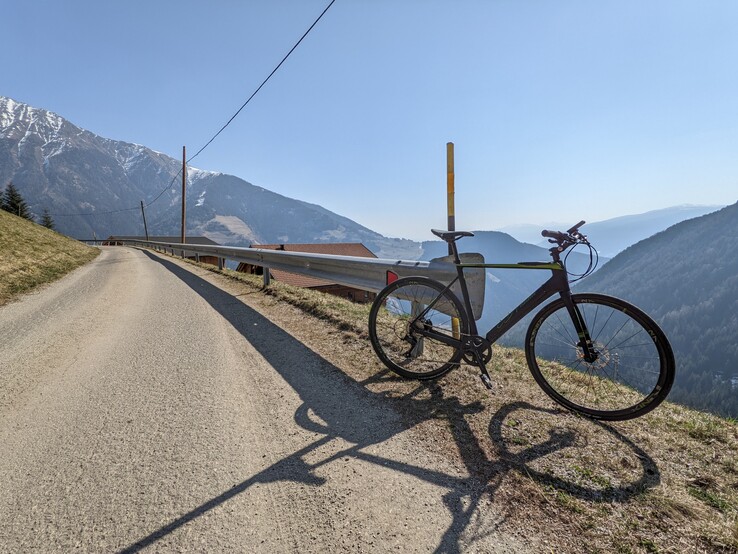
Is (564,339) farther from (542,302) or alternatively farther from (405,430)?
(405,430)

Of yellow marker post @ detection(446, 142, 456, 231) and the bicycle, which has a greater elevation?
yellow marker post @ detection(446, 142, 456, 231)

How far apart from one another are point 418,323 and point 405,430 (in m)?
1.25

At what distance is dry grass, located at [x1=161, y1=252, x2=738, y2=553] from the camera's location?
1509mm

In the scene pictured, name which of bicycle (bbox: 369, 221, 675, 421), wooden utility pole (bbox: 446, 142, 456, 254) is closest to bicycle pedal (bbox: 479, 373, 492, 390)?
bicycle (bbox: 369, 221, 675, 421)

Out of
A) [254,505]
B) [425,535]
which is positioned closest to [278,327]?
[254,505]

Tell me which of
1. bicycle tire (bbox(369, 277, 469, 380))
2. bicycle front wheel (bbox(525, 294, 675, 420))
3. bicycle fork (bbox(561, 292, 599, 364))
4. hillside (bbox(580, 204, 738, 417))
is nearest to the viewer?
bicycle front wheel (bbox(525, 294, 675, 420))

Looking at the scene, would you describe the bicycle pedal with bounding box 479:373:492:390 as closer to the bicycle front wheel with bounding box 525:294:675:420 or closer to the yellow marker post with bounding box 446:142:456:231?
the bicycle front wheel with bounding box 525:294:675:420

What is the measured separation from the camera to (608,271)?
591 ft

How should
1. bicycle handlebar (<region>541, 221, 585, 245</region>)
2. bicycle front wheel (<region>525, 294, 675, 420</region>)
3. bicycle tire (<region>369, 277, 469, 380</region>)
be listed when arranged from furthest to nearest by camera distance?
bicycle tire (<region>369, 277, 469, 380</region>), bicycle handlebar (<region>541, 221, 585, 245</region>), bicycle front wheel (<region>525, 294, 675, 420</region>)

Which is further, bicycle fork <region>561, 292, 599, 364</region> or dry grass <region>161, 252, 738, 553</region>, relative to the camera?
bicycle fork <region>561, 292, 599, 364</region>

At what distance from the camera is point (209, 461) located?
194cm

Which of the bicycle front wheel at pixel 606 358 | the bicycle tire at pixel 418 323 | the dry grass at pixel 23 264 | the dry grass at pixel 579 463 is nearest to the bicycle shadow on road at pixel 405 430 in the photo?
the dry grass at pixel 579 463

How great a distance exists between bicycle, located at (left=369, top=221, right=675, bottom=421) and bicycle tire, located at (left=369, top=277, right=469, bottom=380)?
1cm

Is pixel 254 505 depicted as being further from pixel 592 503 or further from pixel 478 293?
pixel 478 293
